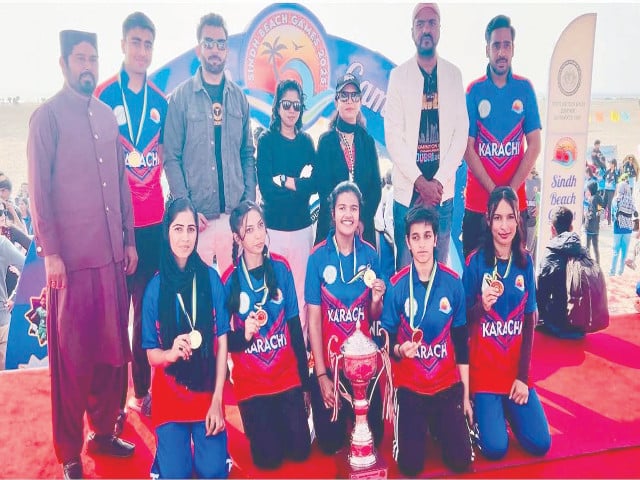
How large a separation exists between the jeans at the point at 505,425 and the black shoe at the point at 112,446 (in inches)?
77.4

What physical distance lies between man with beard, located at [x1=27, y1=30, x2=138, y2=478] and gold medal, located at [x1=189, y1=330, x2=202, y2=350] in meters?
0.44

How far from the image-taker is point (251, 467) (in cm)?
290

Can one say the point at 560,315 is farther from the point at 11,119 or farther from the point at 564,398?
the point at 11,119

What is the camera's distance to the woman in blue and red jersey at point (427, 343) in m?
2.84

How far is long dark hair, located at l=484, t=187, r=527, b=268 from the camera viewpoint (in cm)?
298

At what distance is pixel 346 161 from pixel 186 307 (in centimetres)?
150

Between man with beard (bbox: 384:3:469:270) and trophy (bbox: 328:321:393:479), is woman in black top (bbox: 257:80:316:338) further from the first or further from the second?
trophy (bbox: 328:321:393:479)

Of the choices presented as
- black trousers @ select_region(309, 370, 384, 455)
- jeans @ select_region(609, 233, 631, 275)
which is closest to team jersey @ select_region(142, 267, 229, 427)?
black trousers @ select_region(309, 370, 384, 455)

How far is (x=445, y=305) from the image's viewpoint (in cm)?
288

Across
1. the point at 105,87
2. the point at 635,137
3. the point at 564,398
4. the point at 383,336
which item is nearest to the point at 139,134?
the point at 105,87

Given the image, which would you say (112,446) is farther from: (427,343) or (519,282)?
(519,282)

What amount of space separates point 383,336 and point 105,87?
87.6 inches

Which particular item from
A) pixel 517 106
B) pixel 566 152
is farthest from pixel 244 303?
pixel 566 152

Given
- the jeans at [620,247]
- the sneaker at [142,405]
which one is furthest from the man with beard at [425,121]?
the jeans at [620,247]
